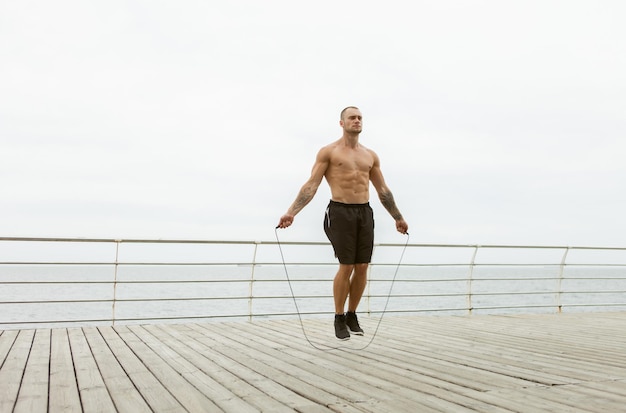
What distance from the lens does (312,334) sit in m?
4.95

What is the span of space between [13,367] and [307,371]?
5.58 ft

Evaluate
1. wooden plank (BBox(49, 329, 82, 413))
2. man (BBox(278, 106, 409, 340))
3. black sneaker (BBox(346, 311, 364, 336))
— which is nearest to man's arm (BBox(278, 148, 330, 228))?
man (BBox(278, 106, 409, 340))

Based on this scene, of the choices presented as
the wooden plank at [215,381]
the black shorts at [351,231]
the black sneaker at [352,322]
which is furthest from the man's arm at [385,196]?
the wooden plank at [215,381]

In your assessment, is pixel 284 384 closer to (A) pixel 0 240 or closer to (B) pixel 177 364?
(B) pixel 177 364

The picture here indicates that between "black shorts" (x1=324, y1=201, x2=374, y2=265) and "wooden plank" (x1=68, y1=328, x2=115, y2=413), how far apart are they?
5.83 feet

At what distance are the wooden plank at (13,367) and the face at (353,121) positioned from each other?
259cm

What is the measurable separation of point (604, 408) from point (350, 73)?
8962 millimetres

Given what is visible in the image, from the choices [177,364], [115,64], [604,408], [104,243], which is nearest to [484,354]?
[604,408]

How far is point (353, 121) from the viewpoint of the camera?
3988mm

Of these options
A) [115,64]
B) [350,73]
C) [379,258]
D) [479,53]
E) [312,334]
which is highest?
[115,64]

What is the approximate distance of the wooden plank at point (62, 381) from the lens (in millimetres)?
2169

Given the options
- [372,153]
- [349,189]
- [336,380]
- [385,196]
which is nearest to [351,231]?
[349,189]

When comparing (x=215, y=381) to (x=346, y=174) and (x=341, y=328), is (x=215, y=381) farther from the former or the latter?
(x=346, y=174)

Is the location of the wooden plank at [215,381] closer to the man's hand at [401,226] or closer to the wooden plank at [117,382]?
the wooden plank at [117,382]
